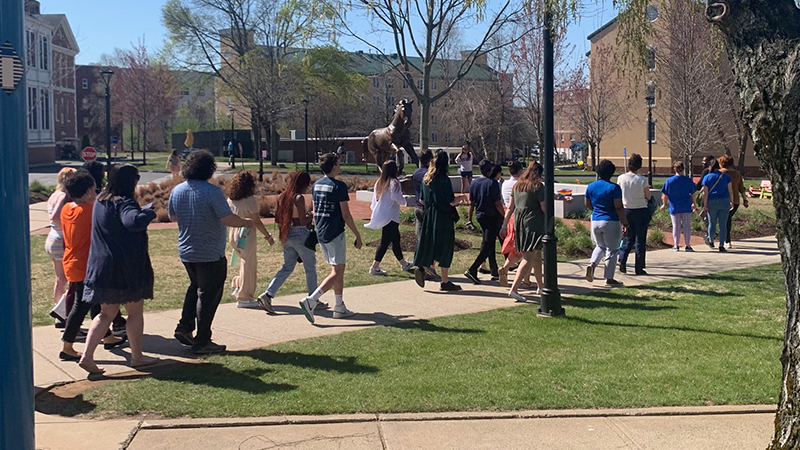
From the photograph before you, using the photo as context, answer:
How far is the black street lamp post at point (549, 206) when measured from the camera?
8633mm

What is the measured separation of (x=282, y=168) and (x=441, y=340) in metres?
44.7

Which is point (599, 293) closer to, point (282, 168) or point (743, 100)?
point (743, 100)

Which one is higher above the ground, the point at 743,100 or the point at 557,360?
the point at 743,100

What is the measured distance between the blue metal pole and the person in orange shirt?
2.97m

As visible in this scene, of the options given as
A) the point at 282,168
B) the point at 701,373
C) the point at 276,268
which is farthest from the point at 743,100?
the point at 282,168

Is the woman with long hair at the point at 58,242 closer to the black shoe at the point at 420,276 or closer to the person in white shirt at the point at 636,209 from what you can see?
the black shoe at the point at 420,276

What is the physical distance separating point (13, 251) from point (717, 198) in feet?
43.9

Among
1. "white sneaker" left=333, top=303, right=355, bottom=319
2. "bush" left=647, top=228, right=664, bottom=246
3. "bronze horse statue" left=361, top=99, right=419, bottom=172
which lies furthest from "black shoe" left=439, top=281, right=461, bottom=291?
"bronze horse statue" left=361, top=99, right=419, bottom=172

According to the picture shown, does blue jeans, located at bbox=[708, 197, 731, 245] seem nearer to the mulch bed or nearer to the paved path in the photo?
the mulch bed

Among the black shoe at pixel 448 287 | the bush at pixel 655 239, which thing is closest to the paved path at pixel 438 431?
the black shoe at pixel 448 287

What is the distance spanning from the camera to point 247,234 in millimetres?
8883

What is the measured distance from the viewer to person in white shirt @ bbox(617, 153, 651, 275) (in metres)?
11.9

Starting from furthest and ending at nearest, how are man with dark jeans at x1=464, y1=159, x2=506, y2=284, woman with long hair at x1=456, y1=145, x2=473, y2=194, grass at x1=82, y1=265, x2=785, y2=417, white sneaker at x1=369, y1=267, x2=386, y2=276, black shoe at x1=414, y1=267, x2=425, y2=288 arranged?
woman with long hair at x1=456, y1=145, x2=473, y2=194
white sneaker at x1=369, y1=267, x2=386, y2=276
man with dark jeans at x1=464, y1=159, x2=506, y2=284
black shoe at x1=414, y1=267, x2=425, y2=288
grass at x1=82, y1=265, x2=785, y2=417

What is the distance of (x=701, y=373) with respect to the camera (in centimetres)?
650
